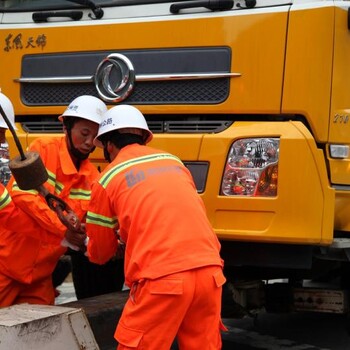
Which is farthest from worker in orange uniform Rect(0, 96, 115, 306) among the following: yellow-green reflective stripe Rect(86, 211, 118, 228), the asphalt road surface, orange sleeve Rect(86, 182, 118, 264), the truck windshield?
the asphalt road surface

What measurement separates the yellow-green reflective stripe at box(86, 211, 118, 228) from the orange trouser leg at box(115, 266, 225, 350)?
Answer: 34 cm

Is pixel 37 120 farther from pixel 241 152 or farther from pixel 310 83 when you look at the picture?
pixel 310 83

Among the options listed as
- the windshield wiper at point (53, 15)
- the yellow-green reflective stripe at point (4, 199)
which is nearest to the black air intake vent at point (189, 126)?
the windshield wiper at point (53, 15)

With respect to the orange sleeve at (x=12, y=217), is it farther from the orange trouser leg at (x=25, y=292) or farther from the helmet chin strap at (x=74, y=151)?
the helmet chin strap at (x=74, y=151)

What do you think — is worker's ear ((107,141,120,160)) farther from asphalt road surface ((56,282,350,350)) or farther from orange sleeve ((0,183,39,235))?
asphalt road surface ((56,282,350,350))

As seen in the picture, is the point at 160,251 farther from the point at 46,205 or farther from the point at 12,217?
the point at 12,217

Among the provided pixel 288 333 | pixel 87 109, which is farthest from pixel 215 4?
pixel 288 333

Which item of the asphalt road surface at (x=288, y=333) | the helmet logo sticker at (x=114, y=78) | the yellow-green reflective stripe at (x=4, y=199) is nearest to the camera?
the yellow-green reflective stripe at (x=4, y=199)

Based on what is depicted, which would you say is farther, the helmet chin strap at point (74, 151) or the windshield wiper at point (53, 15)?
the windshield wiper at point (53, 15)

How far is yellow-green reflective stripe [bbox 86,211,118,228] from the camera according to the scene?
3.55 m

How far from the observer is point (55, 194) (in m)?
4.20

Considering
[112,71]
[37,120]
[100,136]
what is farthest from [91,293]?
[100,136]

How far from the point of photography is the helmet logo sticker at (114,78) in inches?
183

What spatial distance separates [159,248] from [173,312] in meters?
0.28
